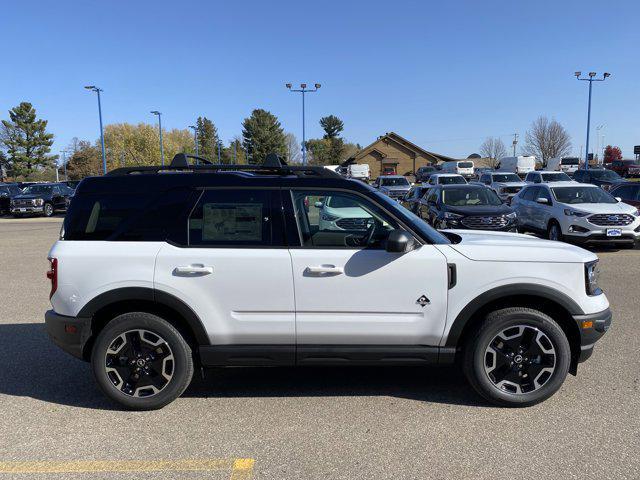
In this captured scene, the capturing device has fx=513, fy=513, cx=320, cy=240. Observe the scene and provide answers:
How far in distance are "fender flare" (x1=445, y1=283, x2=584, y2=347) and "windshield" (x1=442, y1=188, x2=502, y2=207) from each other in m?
9.57

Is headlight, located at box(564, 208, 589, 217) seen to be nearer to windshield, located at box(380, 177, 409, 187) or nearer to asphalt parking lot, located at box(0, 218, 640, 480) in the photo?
asphalt parking lot, located at box(0, 218, 640, 480)

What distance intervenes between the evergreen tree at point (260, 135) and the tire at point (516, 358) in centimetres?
8392

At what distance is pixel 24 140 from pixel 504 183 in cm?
7729

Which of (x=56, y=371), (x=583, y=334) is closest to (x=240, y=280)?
(x=56, y=371)

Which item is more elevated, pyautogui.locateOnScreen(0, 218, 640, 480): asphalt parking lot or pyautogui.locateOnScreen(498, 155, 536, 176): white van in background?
pyautogui.locateOnScreen(498, 155, 536, 176): white van in background

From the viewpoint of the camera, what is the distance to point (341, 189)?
13.2 feet

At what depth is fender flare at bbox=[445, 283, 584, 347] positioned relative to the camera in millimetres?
3783

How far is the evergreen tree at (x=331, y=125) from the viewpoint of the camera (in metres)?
102

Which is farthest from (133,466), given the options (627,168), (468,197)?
(627,168)

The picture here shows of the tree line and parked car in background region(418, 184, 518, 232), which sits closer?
parked car in background region(418, 184, 518, 232)

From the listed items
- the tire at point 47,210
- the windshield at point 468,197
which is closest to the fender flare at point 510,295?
the windshield at point 468,197

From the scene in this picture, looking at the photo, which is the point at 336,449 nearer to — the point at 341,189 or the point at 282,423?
the point at 282,423

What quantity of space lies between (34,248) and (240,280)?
12.2 m

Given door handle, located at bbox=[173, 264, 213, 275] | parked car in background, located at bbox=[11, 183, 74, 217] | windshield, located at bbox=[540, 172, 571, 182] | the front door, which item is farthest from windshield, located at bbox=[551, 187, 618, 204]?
parked car in background, located at bbox=[11, 183, 74, 217]
